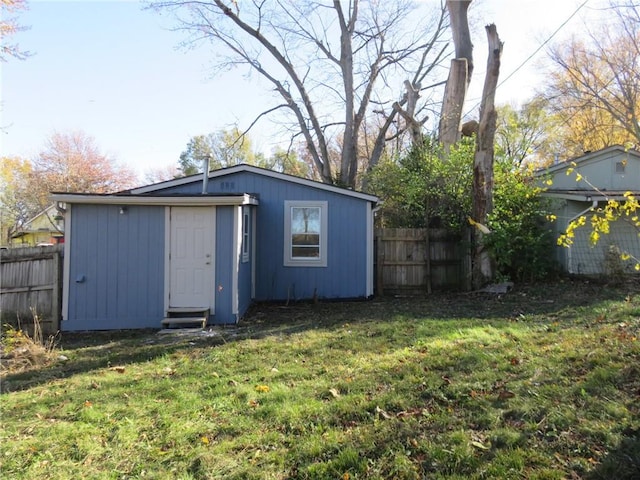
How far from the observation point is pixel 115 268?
7855 millimetres

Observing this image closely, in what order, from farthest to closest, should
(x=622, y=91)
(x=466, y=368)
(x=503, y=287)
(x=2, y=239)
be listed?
(x=2, y=239)
(x=622, y=91)
(x=503, y=287)
(x=466, y=368)

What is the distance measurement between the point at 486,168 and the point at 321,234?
14.6 ft

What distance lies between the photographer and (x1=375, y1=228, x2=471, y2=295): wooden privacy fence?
1099cm

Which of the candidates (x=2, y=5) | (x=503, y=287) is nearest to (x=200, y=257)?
(x=503, y=287)

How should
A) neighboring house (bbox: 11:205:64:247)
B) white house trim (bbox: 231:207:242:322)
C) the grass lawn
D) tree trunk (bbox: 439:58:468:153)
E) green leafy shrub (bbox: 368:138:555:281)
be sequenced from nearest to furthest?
the grass lawn < white house trim (bbox: 231:207:242:322) < green leafy shrub (bbox: 368:138:555:281) < tree trunk (bbox: 439:58:468:153) < neighboring house (bbox: 11:205:64:247)

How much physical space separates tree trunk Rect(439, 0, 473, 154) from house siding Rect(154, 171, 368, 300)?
20.3 ft

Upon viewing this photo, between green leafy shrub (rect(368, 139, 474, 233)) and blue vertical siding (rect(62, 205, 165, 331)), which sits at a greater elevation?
green leafy shrub (rect(368, 139, 474, 233))

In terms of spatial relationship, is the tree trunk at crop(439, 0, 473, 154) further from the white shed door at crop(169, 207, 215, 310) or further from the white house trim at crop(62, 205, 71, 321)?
the white house trim at crop(62, 205, 71, 321)

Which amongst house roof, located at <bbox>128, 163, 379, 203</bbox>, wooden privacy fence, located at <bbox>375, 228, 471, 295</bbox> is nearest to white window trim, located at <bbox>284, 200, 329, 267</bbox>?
house roof, located at <bbox>128, 163, 379, 203</bbox>

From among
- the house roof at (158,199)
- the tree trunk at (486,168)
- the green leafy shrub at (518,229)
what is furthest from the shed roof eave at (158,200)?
the green leafy shrub at (518,229)

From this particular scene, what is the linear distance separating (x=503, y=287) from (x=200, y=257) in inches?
272

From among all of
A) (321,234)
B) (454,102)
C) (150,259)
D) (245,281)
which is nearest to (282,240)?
(321,234)

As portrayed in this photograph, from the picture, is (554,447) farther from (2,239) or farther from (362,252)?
(2,239)

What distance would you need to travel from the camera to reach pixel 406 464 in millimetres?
2693
